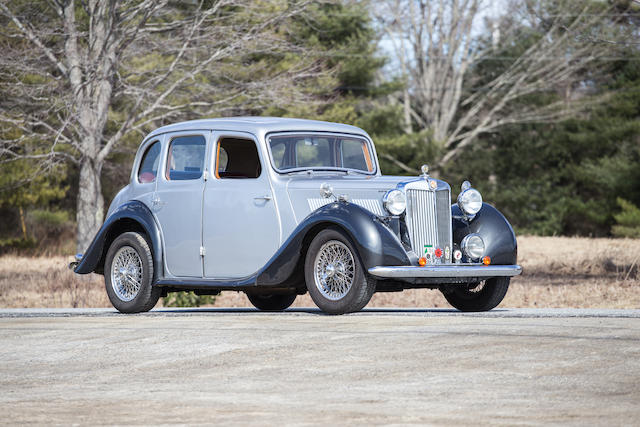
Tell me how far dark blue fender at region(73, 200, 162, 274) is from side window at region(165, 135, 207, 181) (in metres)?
0.52

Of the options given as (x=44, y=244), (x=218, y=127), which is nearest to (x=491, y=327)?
(x=218, y=127)

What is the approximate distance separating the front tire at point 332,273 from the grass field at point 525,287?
198 inches

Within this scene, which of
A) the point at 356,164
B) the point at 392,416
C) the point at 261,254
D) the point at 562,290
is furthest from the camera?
the point at 562,290

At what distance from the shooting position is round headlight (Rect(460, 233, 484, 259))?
10.7 meters

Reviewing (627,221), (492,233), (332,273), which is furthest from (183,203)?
(627,221)

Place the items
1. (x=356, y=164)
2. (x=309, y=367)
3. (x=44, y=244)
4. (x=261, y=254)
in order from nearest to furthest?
1. (x=309, y=367)
2. (x=261, y=254)
3. (x=356, y=164)
4. (x=44, y=244)

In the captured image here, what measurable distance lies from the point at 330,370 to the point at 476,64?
42444 mm

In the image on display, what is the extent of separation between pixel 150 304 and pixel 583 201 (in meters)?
37.1

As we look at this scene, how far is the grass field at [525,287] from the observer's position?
49.8 ft

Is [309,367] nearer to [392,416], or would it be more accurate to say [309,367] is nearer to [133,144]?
[392,416]

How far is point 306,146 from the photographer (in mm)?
11555

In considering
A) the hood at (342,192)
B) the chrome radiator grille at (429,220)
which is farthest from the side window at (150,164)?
the chrome radiator grille at (429,220)

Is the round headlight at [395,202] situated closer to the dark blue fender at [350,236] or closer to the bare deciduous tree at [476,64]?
the dark blue fender at [350,236]

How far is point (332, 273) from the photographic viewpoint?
10.2 m
